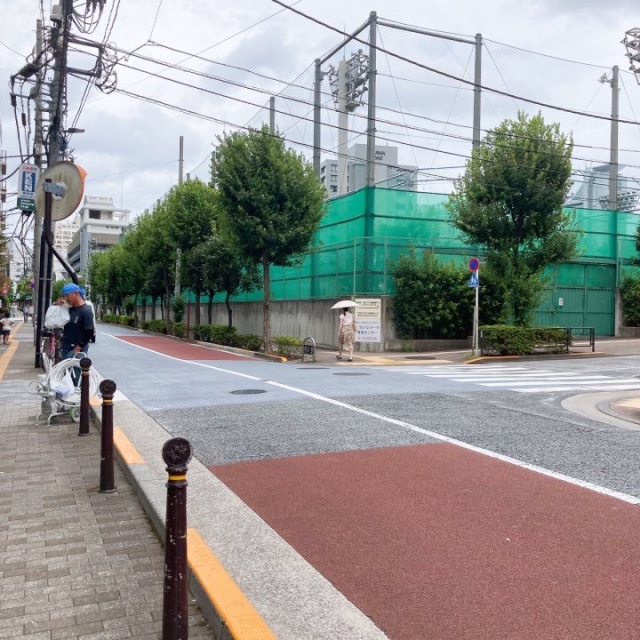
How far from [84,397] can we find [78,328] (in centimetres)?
187

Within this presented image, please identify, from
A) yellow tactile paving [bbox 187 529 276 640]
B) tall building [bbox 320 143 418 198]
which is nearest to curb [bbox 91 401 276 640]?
yellow tactile paving [bbox 187 529 276 640]

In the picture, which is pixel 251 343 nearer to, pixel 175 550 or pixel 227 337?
pixel 227 337

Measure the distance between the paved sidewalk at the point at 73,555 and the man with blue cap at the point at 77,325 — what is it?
6.94 ft

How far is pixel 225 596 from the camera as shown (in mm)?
3436

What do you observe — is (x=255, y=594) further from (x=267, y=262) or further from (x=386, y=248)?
(x=386, y=248)

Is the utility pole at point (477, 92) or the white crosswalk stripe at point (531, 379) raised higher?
the utility pole at point (477, 92)

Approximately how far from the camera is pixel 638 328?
30250mm

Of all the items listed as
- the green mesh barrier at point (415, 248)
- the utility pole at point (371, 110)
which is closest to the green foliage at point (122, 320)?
the green mesh barrier at point (415, 248)

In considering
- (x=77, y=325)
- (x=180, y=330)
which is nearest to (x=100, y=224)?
(x=180, y=330)

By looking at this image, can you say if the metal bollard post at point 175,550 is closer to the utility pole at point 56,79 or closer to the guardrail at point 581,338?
the utility pole at point 56,79

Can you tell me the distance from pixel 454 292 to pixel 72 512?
841 inches

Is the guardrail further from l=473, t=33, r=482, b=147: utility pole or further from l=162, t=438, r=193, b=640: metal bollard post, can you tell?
l=162, t=438, r=193, b=640: metal bollard post

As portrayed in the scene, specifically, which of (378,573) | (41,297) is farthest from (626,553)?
(41,297)

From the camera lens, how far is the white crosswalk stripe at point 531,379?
12.9 meters
